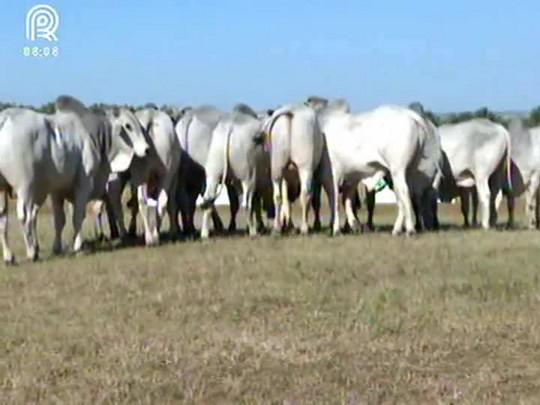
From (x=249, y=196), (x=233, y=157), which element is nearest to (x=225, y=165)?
(x=233, y=157)

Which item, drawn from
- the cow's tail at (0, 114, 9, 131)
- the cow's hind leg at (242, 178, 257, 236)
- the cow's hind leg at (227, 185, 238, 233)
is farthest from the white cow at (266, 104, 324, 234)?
the cow's tail at (0, 114, 9, 131)

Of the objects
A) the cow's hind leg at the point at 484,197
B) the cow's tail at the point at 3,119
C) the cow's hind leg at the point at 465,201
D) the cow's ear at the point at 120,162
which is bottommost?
the cow's hind leg at the point at 465,201

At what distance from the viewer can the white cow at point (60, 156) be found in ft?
48.2

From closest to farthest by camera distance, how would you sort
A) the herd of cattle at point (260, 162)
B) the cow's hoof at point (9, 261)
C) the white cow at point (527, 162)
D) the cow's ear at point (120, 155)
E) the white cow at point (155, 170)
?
the cow's hoof at point (9, 261), the herd of cattle at point (260, 162), the cow's ear at point (120, 155), the white cow at point (155, 170), the white cow at point (527, 162)

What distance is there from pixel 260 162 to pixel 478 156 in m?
4.09

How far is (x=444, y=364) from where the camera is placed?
8.62 metres

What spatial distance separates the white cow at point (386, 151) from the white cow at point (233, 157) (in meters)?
1.52

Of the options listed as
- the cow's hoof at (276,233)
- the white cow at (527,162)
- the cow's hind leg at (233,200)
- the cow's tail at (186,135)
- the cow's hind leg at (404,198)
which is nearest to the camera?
the cow's hind leg at (404,198)

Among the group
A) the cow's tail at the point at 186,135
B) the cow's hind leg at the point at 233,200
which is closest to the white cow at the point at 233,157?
the cow's tail at the point at 186,135

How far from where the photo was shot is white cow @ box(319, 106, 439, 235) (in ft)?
60.5

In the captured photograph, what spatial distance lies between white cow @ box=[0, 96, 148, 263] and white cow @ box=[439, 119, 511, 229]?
6.06 metres

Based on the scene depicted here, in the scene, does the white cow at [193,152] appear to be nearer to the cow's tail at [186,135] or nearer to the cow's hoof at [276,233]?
the cow's tail at [186,135]

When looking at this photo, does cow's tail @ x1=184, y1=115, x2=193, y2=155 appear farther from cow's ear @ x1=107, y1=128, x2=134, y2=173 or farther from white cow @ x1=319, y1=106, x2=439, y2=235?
white cow @ x1=319, y1=106, x2=439, y2=235

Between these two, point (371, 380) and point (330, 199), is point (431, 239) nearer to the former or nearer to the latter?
point (330, 199)
